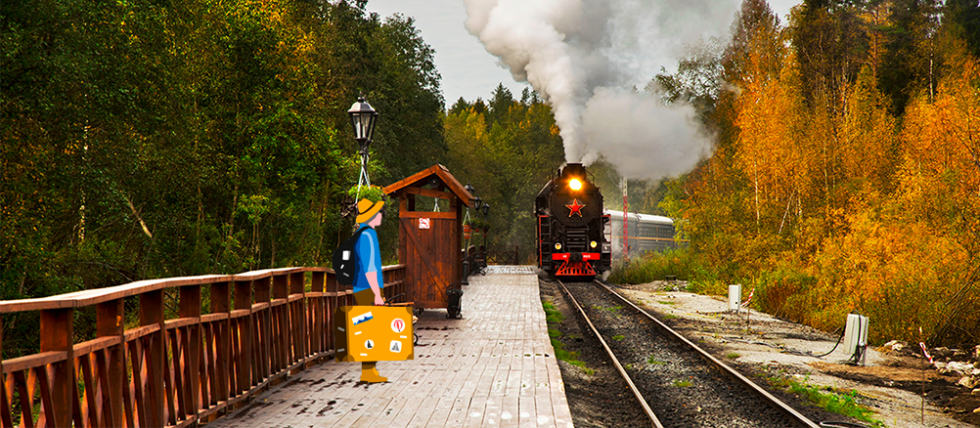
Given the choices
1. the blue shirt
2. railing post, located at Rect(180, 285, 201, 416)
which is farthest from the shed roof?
railing post, located at Rect(180, 285, 201, 416)

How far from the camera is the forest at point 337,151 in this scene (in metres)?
12.5

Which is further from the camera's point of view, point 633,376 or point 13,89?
point 13,89

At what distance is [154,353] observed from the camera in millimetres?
4645

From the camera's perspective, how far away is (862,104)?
24406mm

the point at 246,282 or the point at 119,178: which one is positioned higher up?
the point at 119,178

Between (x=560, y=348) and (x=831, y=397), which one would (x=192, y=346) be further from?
(x=560, y=348)

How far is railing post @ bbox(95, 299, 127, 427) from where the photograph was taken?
4.04 metres

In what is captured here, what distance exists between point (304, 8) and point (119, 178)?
13547mm

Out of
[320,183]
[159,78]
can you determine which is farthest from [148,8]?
[320,183]

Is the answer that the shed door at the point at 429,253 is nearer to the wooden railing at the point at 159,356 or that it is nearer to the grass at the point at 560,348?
the grass at the point at 560,348

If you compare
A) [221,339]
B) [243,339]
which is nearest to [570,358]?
[243,339]

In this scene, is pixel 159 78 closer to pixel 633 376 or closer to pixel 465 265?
pixel 465 265

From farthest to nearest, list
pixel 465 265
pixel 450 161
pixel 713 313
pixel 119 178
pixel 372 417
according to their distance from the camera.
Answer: pixel 450 161
pixel 465 265
pixel 713 313
pixel 119 178
pixel 372 417

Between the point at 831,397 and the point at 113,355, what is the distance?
25.4 feet
